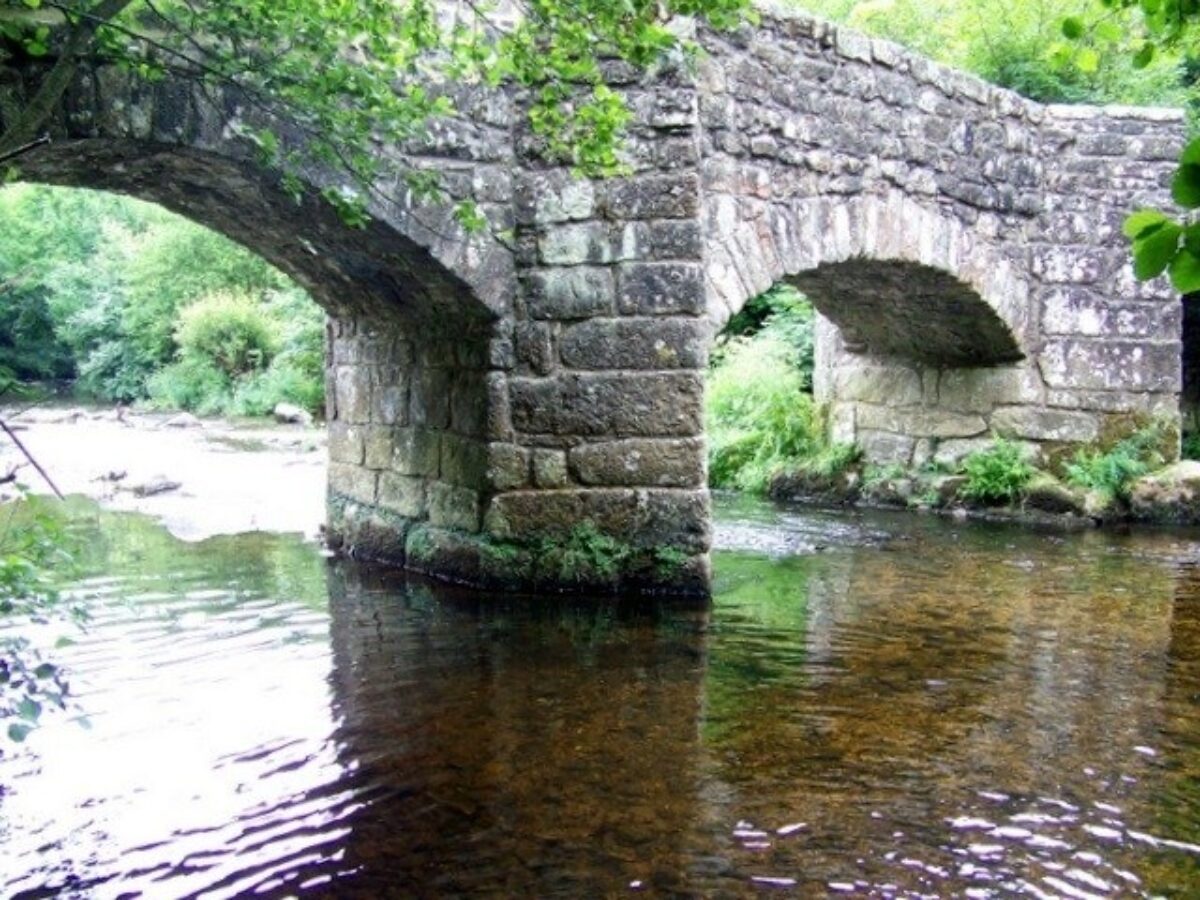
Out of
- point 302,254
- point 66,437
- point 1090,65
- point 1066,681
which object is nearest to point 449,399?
point 302,254

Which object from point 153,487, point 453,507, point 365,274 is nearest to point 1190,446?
point 453,507

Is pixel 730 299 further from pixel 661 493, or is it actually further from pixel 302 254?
pixel 302 254

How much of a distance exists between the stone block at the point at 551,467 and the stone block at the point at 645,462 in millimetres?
104

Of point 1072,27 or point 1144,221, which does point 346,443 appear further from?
point 1144,221

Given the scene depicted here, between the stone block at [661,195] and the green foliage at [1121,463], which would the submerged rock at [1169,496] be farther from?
the stone block at [661,195]

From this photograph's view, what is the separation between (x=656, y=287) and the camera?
5.43 m

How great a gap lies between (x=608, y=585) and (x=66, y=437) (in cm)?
1216

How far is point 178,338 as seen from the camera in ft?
75.3

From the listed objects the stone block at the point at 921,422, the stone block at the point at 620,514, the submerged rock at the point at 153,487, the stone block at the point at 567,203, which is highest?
the stone block at the point at 567,203

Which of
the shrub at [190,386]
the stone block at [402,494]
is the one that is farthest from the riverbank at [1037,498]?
the shrub at [190,386]

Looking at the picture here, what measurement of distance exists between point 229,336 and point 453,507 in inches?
708

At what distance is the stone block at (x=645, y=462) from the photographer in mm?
5445

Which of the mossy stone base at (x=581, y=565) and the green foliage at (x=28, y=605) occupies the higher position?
the green foliage at (x=28, y=605)

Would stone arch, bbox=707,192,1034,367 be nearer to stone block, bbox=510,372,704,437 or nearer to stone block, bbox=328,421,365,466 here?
stone block, bbox=510,372,704,437
